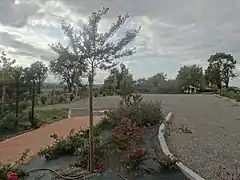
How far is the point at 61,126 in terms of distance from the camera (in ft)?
46.3

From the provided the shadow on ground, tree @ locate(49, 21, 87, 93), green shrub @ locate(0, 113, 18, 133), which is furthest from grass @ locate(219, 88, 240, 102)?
tree @ locate(49, 21, 87, 93)

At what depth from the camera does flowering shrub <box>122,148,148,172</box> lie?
630 cm

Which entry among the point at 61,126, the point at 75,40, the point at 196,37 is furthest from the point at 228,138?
the point at 196,37

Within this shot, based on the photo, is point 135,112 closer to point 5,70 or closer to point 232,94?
point 5,70

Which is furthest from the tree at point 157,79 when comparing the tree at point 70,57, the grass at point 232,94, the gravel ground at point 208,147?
the tree at point 70,57

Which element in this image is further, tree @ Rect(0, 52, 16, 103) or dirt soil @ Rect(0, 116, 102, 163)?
tree @ Rect(0, 52, 16, 103)

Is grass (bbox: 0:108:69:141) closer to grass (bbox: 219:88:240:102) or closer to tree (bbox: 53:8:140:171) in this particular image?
tree (bbox: 53:8:140:171)

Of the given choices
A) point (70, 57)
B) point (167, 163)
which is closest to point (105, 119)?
point (167, 163)

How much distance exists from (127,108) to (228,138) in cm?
330

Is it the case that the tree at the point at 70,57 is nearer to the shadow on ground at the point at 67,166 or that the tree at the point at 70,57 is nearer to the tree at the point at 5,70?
the shadow on ground at the point at 67,166

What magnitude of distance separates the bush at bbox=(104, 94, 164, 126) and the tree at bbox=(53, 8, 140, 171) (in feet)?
15.6

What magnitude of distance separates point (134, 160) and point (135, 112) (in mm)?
5056

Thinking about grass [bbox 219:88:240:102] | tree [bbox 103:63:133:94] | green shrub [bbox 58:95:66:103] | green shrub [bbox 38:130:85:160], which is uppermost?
tree [bbox 103:63:133:94]

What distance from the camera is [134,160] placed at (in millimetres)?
6328
